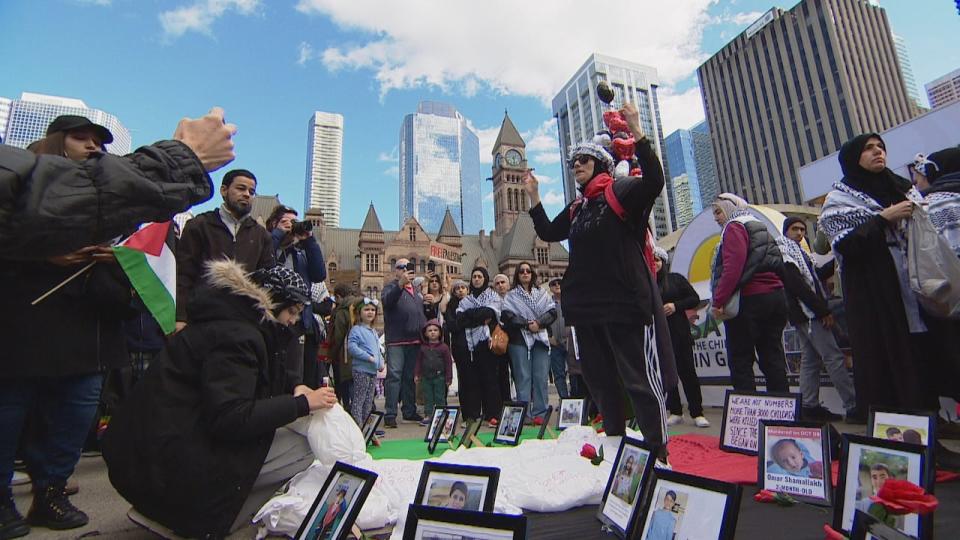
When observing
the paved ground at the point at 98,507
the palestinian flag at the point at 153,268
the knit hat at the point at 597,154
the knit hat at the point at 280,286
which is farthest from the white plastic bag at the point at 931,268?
the palestinian flag at the point at 153,268

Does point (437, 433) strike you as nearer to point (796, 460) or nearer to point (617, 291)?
point (617, 291)

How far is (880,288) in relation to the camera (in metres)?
3.04

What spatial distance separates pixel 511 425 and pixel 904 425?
2.74 metres

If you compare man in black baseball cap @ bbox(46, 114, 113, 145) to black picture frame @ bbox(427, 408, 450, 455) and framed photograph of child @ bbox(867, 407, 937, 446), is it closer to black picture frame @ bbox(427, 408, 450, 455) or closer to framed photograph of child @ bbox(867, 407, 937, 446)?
black picture frame @ bbox(427, 408, 450, 455)

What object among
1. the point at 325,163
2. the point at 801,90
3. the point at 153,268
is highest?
the point at 325,163

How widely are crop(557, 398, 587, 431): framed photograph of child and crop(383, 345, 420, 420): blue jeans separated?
8.45 ft

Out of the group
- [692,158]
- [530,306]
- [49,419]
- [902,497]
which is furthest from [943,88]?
[49,419]

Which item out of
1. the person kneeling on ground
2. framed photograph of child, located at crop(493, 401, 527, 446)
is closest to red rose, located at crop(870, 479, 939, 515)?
the person kneeling on ground

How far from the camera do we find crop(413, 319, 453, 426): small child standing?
6.97 meters

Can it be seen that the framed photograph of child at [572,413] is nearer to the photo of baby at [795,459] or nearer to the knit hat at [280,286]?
the photo of baby at [795,459]

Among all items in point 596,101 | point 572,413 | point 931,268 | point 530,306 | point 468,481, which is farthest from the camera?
point 596,101

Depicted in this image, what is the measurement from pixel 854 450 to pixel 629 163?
229 cm

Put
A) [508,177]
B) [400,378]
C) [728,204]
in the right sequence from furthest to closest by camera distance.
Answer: [508,177]
[400,378]
[728,204]

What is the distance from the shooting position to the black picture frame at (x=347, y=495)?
151cm
